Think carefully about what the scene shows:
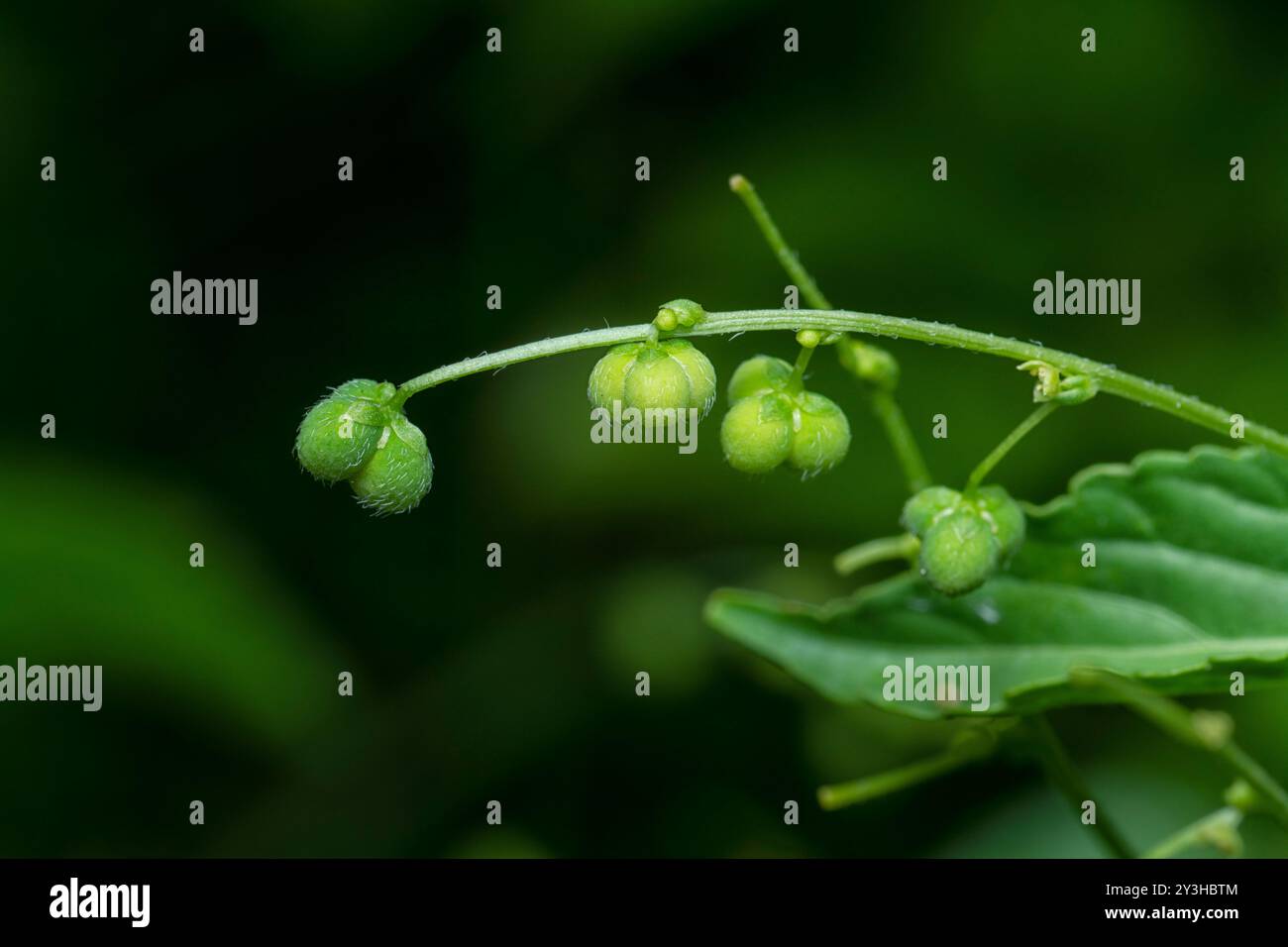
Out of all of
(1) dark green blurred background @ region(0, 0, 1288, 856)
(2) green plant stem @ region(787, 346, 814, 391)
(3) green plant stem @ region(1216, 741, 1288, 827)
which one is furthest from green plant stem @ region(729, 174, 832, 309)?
(1) dark green blurred background @ region(0, 0, 1288, 856)

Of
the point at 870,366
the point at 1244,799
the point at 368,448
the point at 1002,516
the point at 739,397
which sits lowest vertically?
the point at 1244,799

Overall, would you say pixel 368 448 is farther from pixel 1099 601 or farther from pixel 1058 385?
pixel 1099 601

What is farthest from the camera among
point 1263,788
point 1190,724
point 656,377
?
point 1190,724

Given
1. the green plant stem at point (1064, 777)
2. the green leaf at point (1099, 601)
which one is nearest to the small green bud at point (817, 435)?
the green leaf at point (1099, 601)

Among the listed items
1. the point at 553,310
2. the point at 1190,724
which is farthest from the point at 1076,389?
the point at 553,310

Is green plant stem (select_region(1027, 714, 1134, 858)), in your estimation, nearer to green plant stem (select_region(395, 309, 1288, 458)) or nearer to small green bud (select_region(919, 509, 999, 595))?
small green bud (select_region(919, 509, 999, 595))
